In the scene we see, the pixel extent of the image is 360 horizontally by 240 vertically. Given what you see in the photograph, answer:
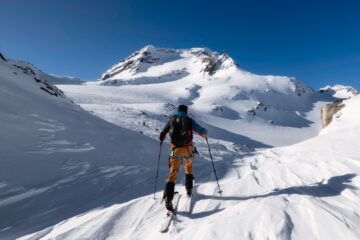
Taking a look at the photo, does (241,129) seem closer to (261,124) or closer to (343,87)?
(261,124)

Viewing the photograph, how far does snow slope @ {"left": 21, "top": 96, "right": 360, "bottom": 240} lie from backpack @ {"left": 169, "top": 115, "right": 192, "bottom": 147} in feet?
4.26

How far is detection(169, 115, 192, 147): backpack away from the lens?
600cm

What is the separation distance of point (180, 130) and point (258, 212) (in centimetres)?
237

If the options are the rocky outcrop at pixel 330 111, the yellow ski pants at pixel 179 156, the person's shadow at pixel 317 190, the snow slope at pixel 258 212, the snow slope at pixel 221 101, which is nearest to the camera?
the snow slope at pixel 258 212

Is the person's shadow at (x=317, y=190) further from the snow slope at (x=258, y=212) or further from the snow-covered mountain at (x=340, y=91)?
the snow-covered mountain at (x=340, y=91)

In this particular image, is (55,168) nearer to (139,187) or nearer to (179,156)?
(139,187)

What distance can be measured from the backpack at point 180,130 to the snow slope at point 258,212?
1297mm

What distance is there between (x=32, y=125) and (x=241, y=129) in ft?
153

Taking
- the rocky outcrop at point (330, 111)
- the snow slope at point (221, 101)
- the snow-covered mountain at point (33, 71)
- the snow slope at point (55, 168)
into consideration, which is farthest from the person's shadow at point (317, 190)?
the snow-covered mountain at point (33, 71)

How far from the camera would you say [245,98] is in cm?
7581

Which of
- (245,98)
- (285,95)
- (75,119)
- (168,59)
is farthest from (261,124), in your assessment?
(168,59)

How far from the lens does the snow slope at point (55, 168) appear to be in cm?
600

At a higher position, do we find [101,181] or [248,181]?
[248,181]

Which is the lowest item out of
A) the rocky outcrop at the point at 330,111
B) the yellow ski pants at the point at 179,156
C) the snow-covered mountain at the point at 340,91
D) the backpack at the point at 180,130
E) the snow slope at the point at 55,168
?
the snow slope at the point at 55,168
